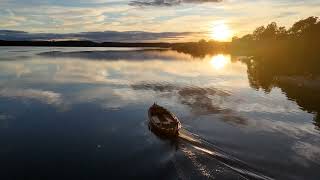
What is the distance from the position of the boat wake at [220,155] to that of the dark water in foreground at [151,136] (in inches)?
4.4

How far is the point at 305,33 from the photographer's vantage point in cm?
14075

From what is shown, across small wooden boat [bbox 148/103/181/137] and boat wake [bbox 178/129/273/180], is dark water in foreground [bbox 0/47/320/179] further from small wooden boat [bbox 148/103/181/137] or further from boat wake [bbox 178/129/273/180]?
small wooden boat [bbox 148/103/181/137]

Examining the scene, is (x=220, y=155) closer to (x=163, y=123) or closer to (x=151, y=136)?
(x=163, y=123)

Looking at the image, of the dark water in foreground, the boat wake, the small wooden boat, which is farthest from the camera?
the small wooden boat

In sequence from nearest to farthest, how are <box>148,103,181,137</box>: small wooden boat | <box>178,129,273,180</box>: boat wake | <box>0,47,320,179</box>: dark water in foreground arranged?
<box>178,129,273,180</box>: boat wake < <box>0,47,320,179</box>: dark water in foreground < <box>148,103,181,137</box>: small wooden boat

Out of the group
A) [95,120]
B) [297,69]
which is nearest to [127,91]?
[95,120]

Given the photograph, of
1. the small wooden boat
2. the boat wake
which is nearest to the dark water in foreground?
the boat wake

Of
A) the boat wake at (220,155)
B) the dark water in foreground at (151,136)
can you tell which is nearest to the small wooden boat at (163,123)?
the dark water in foreground at (151,136)

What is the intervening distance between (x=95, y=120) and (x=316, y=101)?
160ft

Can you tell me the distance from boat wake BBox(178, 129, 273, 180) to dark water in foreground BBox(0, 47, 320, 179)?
111mm

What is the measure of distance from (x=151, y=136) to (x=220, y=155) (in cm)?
1104

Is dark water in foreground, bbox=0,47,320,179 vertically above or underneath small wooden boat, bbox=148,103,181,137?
underneath

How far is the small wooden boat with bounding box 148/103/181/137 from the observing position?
1857 inches

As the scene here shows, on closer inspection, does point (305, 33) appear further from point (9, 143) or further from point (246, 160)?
point (9, 143)
